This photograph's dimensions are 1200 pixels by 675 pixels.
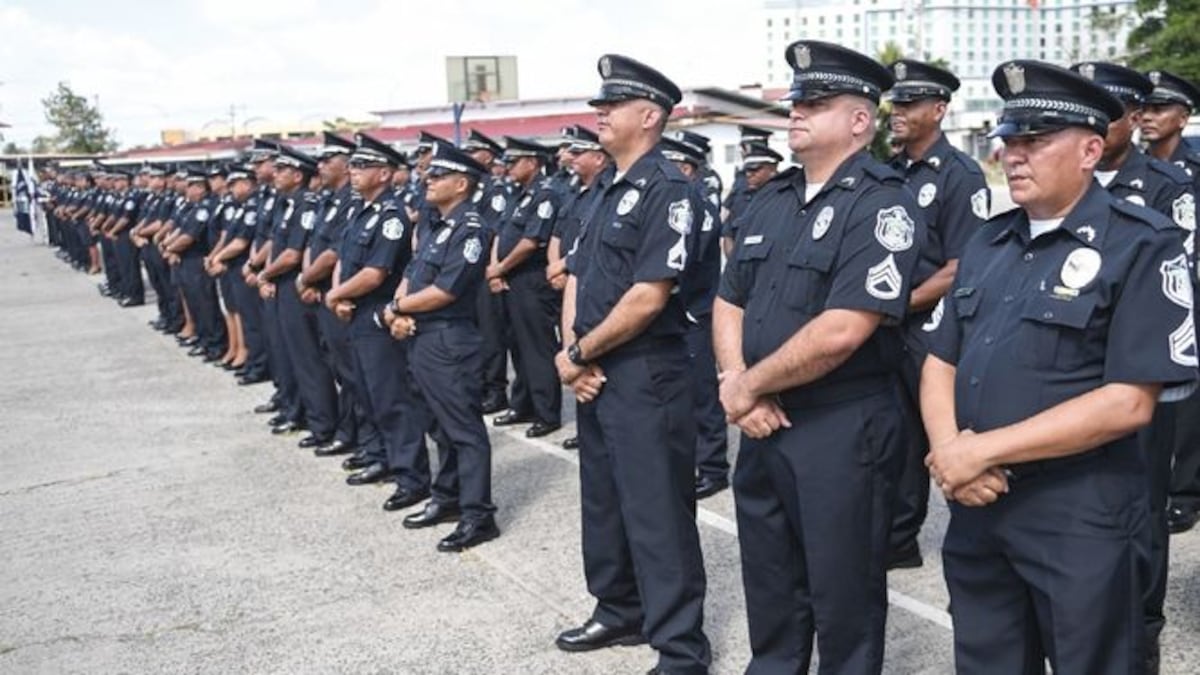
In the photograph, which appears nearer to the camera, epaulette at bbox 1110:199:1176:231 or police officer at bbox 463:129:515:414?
epaulette at bbox 1110:199:1176:231

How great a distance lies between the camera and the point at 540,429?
7.11 metres

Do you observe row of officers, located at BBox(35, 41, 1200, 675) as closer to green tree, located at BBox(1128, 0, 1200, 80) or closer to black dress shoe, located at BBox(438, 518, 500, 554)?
black dress shoe, located at BBox(438, 518, 500, 554)

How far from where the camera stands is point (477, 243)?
5.01 m

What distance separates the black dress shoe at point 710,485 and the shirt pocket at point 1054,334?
3352 millimetres

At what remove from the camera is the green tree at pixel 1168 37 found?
21375 mm

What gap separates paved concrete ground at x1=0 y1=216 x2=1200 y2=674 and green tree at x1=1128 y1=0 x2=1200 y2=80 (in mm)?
19835

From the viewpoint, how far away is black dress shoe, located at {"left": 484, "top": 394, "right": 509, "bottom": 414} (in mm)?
7887

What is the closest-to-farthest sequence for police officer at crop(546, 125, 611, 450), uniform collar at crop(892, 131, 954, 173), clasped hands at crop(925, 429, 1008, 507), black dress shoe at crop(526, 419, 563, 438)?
clasped hands at crop(925, 429, 1008, 507)
uniform collar at crop(892, 131, 954, 173)
police officer at crop(546, 125, 611, 450)
black dress shoe at crop(526, 419, 563, 438)

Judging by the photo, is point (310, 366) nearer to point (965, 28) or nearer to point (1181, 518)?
point (1181, 518)

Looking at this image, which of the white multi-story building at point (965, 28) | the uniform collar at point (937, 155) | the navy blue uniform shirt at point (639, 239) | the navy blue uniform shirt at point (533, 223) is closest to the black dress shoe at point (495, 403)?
the navy blue uniform shirt at point (533, 223)

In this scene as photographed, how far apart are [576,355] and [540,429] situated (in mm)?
3672

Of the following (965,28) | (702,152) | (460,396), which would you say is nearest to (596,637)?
(460,396)

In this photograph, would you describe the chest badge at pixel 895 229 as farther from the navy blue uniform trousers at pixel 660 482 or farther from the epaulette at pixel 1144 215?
the navy blue uniform trousers at pixel 660 482

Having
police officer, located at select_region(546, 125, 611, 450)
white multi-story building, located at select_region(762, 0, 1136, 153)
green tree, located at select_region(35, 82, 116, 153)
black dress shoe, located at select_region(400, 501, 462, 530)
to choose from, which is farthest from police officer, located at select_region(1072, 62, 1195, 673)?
white multi-story building, located at select_region(762, 0, 1136, 153)
